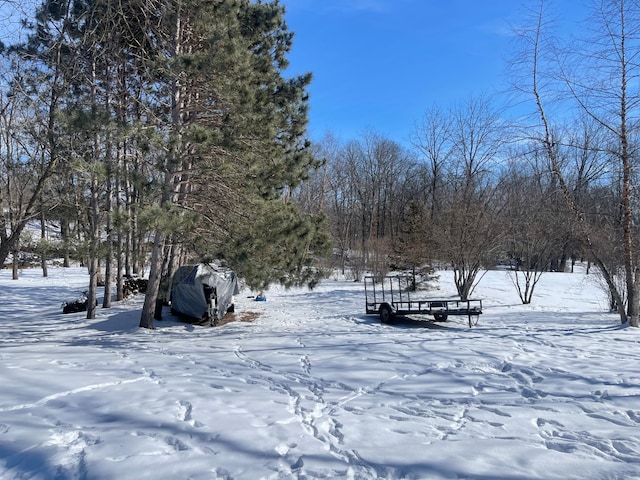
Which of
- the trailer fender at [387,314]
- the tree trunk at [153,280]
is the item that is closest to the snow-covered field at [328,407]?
the tree trunk at [153,280]

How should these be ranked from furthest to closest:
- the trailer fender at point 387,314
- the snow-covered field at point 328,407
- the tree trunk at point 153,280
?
the trailer fender at point 387,314
the tree trunk at point 153,280
the snow-covered field at point 328,407

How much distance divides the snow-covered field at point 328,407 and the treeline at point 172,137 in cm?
226

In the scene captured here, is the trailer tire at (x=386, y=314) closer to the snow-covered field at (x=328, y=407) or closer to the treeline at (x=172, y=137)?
the treeline at (x=172, y=137)

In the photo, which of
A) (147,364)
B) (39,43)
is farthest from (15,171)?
(147,364)

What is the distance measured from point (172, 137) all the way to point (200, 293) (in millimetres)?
4948

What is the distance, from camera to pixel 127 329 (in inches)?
445

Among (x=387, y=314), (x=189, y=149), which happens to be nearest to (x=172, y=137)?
(x=189, y=149)

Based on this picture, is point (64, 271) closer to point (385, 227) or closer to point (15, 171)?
point (15, 171)

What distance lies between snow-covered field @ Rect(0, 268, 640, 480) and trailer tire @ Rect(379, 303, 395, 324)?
323cm

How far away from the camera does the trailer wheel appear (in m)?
12.6

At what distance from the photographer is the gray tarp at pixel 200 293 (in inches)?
474

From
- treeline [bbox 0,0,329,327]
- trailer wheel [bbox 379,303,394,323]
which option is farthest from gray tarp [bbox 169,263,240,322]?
trailer wheel [bbox 379,303,394,323]

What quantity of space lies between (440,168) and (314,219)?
78.8 ft

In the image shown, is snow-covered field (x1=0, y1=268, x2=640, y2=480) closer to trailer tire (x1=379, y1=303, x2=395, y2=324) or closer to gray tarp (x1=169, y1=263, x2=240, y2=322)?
gray tarp (x1=169, y1=263, x2=240, y2=322)
